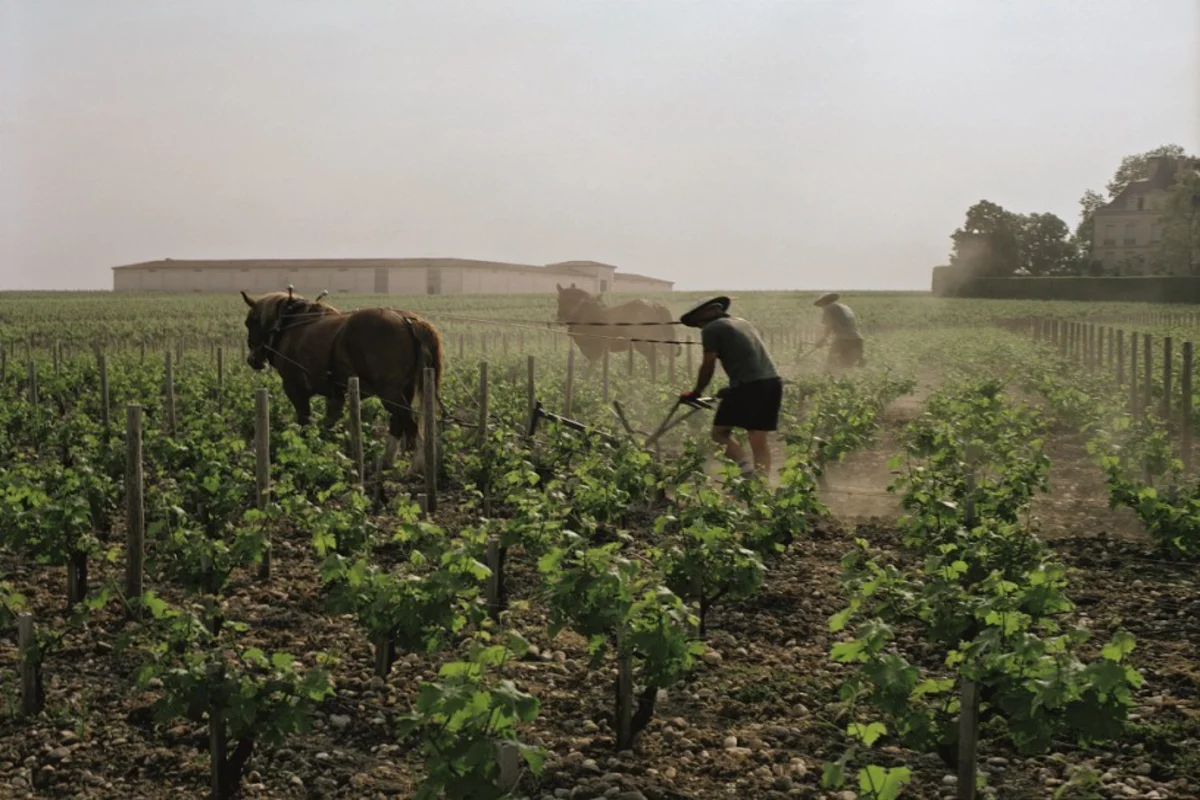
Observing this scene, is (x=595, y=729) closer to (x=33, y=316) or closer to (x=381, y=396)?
(x=381, y=396)

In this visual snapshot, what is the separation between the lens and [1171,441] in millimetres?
13953

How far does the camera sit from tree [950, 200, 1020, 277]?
253ft

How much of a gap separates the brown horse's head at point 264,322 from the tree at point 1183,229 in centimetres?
6238

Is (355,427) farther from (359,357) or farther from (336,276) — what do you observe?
(336,276)

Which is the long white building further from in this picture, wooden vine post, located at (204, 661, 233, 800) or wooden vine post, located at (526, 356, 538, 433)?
wooden vine post, located at (204, 661, 233, 800)

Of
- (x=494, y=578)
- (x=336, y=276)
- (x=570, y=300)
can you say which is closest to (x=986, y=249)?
(x=336, y=276)

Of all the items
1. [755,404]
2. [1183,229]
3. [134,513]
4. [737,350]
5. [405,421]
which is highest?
[1183,229]

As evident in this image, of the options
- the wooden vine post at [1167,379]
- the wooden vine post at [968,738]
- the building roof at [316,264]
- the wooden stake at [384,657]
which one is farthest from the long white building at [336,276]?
the wooden vine post at [968,738]

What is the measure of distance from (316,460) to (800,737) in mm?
5164

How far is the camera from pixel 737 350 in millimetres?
10078

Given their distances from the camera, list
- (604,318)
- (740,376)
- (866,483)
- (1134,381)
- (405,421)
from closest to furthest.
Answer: (740,376) < (866,483) < (405,421) < (1134,381) < (604,318)

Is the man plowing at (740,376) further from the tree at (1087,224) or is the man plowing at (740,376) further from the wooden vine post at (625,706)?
the tree at (1087,224)

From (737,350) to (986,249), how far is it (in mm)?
72033

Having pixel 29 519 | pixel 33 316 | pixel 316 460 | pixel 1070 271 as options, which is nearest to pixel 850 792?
pixel 29 519
